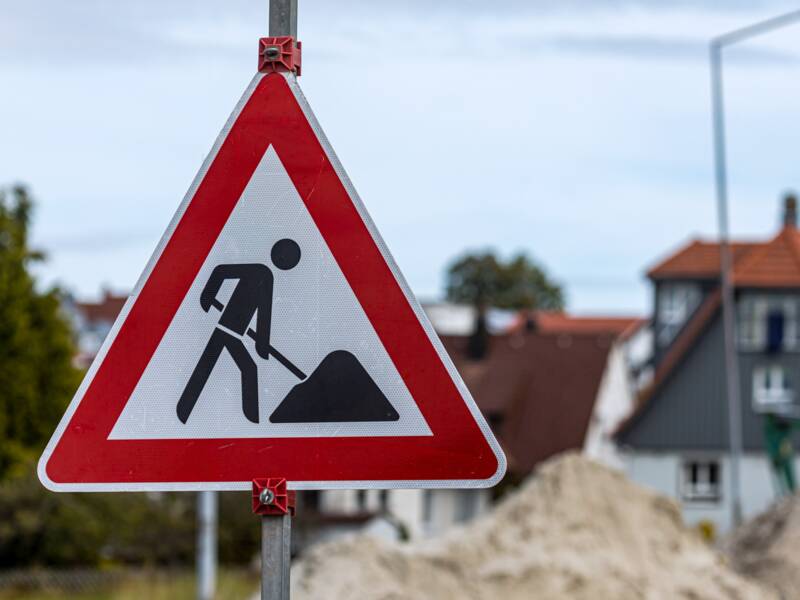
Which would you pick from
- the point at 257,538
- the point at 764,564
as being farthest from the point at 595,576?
the point at 257,538

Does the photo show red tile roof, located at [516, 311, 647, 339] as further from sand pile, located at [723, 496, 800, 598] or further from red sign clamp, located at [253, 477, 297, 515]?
red sign clamp, located at [253, 477, 297, 515]

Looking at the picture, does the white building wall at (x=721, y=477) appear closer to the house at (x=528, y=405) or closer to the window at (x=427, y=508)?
the house at (x=528, y=405)

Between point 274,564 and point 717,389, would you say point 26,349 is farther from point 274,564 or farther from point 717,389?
point 274,564

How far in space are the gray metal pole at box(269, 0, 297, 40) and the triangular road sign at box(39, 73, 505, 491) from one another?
0.35 feet

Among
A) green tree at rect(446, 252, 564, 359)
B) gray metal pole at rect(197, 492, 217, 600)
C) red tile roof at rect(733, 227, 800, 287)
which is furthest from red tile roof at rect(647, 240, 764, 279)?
gray metal pole at rect(197, 492, 217, 600)

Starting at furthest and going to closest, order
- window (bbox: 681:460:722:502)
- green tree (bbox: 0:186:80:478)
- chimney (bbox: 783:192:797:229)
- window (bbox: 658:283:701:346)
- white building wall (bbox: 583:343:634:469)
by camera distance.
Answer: white building wall (bbox: 583:343:634:469), chimney (bbox: 783:192:797:229), window (bbox: 658:283:701:346), window (bbox: 681:460:722:502), green tree (bbox: 0:186:80:478)

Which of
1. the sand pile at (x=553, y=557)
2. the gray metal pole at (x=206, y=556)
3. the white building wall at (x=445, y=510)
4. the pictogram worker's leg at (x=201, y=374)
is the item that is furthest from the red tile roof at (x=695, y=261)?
the pictogram worker's leg at (x=201, y=374)

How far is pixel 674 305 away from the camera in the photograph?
58625 mm

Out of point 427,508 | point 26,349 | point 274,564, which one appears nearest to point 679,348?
point 427,508

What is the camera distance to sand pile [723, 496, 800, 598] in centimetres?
1467

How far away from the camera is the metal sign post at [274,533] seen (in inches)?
136

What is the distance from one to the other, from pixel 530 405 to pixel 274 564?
6081cm

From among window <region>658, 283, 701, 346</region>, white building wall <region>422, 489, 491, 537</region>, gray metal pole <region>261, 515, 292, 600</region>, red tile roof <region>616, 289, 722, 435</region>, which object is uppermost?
window <region>658, 283, 701, 346</region>

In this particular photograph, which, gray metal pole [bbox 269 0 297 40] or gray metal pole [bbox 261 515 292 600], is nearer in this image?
gray metal pole [bbox 261 515 292 600]
